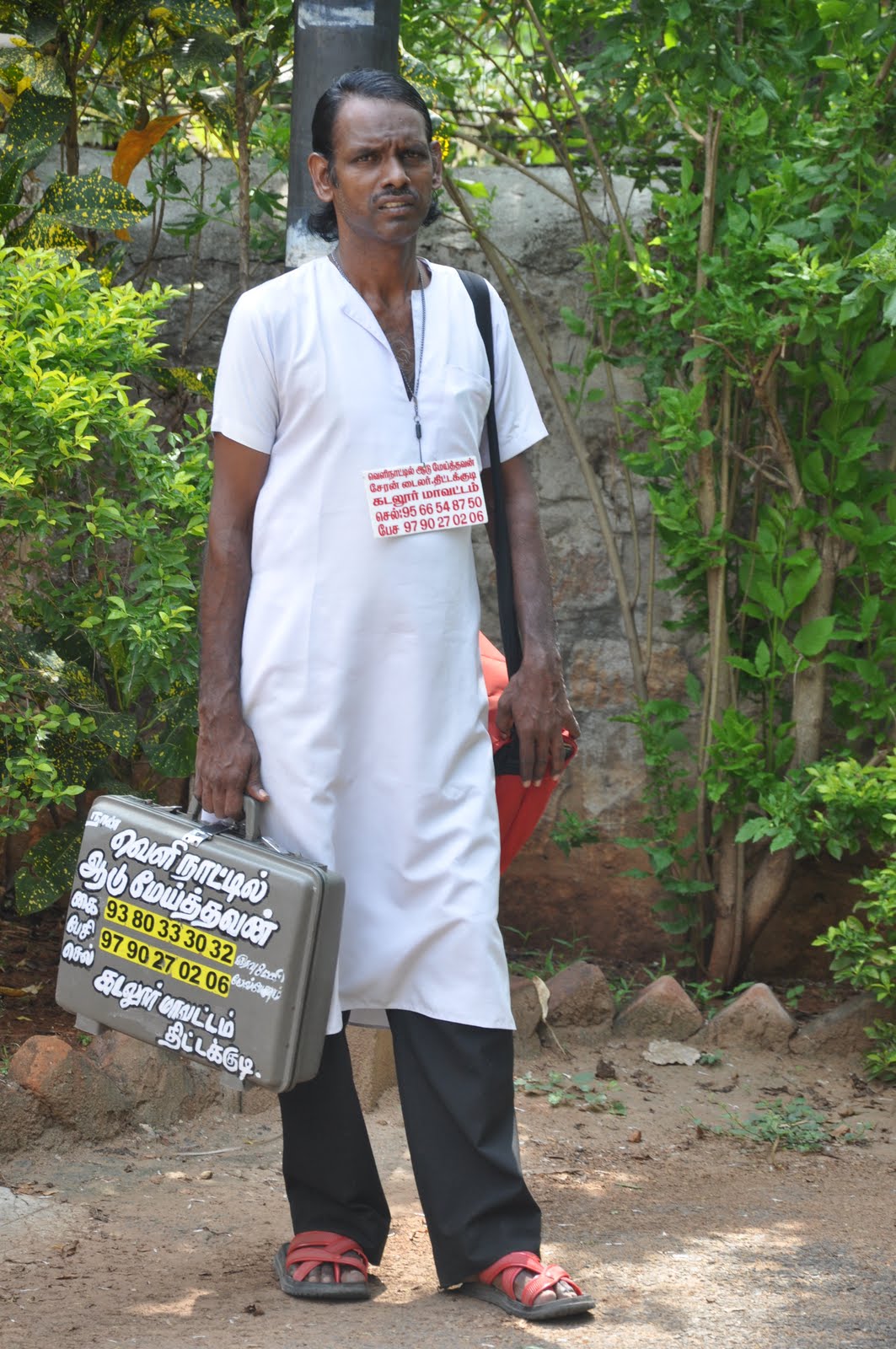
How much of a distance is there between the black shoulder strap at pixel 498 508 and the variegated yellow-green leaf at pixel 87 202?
145 centimetres

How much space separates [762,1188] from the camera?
311 cm

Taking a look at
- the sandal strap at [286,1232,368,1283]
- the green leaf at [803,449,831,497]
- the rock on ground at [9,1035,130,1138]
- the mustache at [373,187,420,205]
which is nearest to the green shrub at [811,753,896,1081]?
the green leaf at [803,449,831,497]

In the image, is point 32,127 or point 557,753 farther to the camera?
point 32,127

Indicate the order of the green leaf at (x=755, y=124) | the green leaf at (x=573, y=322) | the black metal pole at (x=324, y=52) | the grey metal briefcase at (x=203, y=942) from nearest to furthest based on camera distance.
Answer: the grey metal briefcase at (x=203, y=942) < the black metal pole at (x=324, y=52) < the green leaf at (x=755, y=124) < the green leaf at (x=573, y=322)

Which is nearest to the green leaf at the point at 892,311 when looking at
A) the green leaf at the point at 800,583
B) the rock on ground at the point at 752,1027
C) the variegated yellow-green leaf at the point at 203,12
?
the green leaf at the point at 800,583

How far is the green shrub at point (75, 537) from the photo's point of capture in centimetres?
301

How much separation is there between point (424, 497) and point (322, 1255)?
1.22 m

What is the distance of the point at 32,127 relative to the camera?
3816mm

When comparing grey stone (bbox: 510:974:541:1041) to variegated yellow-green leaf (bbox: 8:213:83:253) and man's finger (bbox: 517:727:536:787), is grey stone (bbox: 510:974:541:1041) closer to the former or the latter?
man's finger (bbox: 517:727:536:787)

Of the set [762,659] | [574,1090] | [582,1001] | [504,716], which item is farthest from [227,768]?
[762,659]

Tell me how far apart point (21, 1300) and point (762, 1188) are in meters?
1.45

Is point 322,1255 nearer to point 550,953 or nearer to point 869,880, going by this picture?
point 869,880

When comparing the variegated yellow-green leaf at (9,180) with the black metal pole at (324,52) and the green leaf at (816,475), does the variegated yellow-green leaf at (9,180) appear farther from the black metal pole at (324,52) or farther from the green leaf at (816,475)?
the green leaf at (816,475)

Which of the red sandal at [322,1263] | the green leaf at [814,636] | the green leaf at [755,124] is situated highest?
the green leaf at [755,124]
